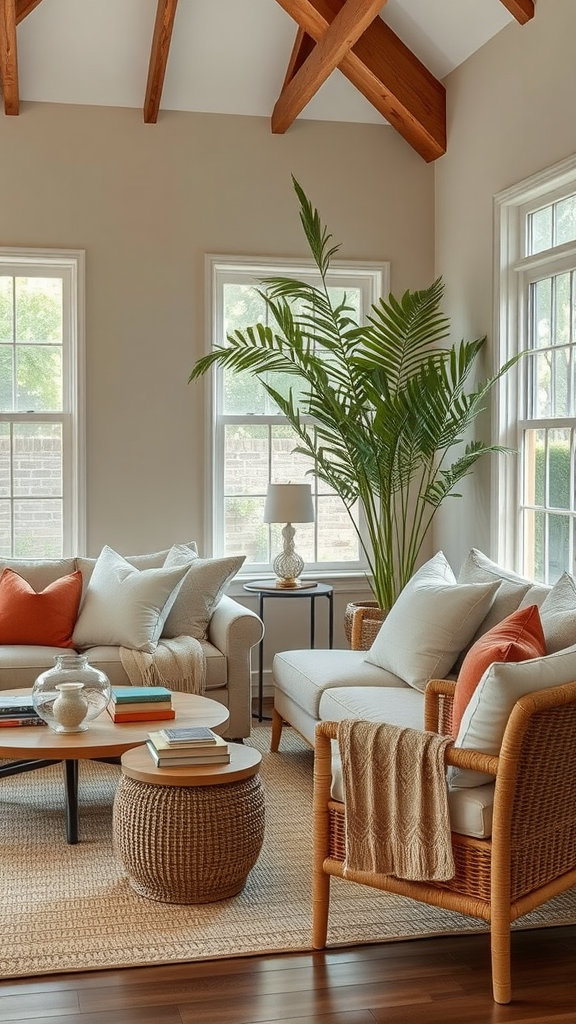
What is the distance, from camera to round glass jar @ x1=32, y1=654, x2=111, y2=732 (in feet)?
11.7

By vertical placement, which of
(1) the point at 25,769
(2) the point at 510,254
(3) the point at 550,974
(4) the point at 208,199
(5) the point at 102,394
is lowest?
(3) the point at 550,974

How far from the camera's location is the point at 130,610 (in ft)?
15.8

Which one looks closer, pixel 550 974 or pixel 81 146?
pixel 550 974

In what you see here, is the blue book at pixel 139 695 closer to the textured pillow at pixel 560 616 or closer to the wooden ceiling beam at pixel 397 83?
the textured pillow at pixel 560 616

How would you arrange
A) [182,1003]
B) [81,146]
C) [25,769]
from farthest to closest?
[81,146] → [25,769] → [182,1003]

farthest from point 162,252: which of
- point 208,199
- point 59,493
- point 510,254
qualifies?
point 510,254

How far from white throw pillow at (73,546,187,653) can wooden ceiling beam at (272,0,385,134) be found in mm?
2467

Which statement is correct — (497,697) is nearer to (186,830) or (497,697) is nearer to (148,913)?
(186,830)

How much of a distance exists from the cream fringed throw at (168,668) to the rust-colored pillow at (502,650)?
185cm

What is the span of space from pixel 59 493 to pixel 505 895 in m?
3.75

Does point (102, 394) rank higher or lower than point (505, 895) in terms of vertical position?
higher

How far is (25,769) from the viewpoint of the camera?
3.86 metres

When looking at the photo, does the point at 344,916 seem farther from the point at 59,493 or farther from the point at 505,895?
the point at 59,493

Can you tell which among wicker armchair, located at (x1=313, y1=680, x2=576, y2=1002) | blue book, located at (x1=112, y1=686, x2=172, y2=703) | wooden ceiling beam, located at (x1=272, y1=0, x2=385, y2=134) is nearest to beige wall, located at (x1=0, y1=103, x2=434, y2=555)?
wooden ceiling beam, located at (x1=272, y1=0, x2=385, y2=134)
